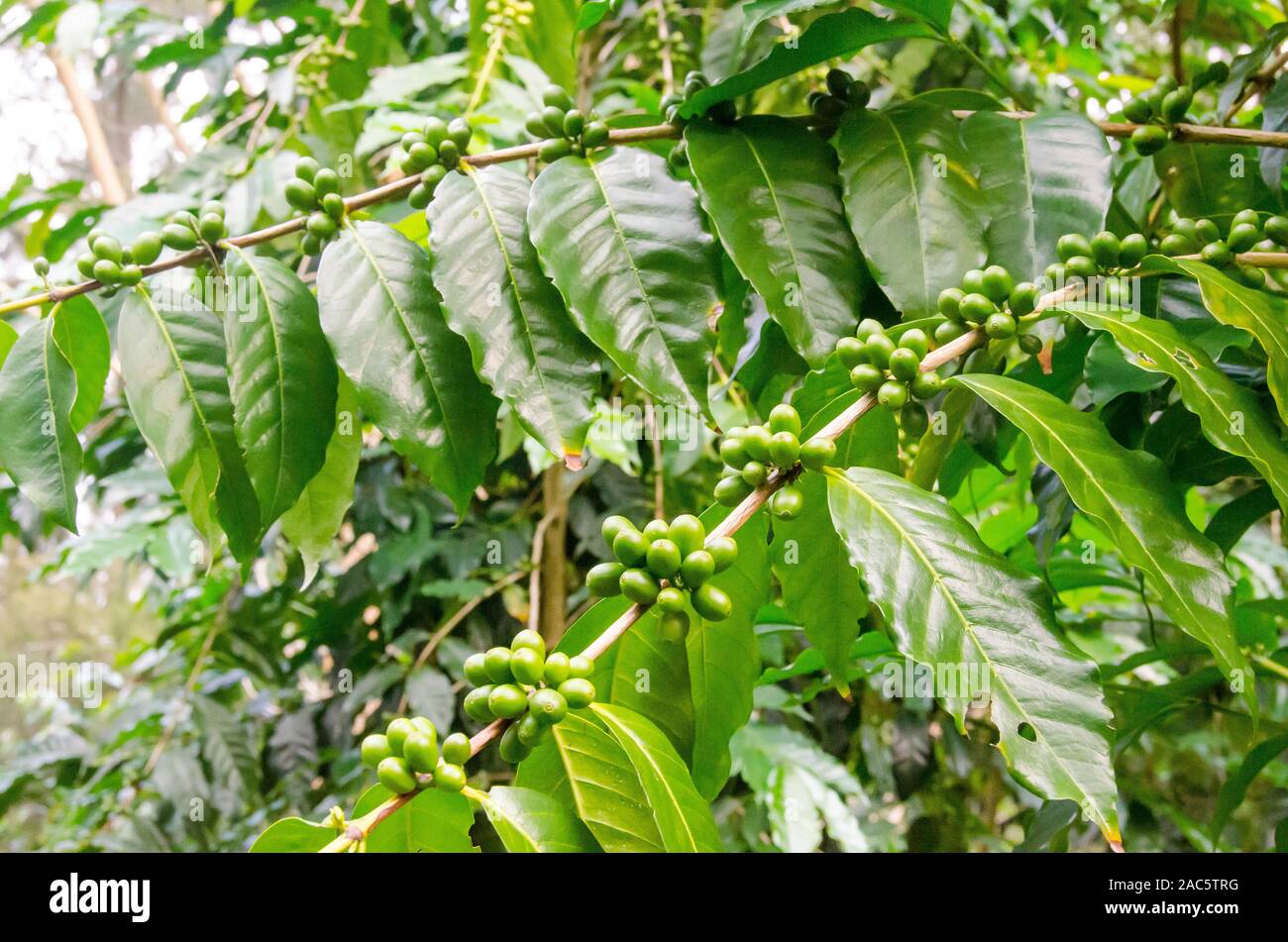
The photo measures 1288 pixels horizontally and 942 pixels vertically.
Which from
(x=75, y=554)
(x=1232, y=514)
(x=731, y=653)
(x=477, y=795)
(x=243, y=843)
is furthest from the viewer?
(x=243, y=843)

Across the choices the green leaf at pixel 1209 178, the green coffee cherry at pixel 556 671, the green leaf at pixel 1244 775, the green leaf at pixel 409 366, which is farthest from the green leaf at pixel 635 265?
the green leaf at pixel 1244 775

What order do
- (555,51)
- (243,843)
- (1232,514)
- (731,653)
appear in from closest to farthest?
(731,653)
(1232,514)
(555,51)
(243,843)

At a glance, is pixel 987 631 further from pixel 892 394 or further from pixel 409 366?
pixel 409 366

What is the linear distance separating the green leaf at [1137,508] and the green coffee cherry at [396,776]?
0.38 metres

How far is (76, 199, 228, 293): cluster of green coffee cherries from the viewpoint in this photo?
0.70m

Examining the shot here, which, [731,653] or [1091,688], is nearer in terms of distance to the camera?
[1091,688]

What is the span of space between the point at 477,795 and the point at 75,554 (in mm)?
1475

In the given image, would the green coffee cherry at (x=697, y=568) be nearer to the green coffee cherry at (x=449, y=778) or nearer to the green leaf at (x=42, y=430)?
the green coffee cherry at (x=449, y=778)

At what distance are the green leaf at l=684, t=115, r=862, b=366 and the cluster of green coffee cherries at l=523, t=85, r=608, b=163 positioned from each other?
73 mm

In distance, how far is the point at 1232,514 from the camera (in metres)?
0.78
